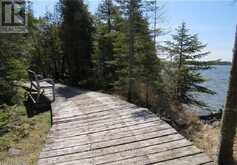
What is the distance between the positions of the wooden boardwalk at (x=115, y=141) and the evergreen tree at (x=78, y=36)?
427 inches

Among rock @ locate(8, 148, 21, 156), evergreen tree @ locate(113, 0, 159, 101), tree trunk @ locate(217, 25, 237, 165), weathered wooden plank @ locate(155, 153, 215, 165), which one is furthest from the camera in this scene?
evergreen tree @ locate(113, 0, 159, 101)

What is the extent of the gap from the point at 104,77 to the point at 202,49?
8.05m

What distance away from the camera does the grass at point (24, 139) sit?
645 centimetres

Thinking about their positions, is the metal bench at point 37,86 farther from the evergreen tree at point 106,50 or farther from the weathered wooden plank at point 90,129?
the weathered wooden plank at point 90,129

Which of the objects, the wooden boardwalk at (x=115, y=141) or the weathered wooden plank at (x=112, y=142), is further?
the weathered wooden plank at (x=112, y=142)

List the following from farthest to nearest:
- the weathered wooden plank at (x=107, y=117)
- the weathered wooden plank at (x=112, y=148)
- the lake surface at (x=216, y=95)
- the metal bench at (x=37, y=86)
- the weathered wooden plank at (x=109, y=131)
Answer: the lake surface at (x=216, y=95) → the metal bench at (x=37, y=86) → the weathered wooden plank at (x=107, y=117) → the weathered wooden plank at (x=109, y=131) → the weathered wooden plank at (x=112, y=148)

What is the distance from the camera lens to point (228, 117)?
5746 mm

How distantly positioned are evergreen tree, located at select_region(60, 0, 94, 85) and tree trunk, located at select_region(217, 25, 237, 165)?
14644 millimetres

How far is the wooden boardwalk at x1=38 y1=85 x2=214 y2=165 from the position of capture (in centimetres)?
567

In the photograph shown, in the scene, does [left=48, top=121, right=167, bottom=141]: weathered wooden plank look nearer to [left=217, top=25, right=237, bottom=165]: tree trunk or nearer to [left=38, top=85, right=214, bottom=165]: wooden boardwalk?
[left=38, top=85, right=214, bottom=165]: wooden boardwalk

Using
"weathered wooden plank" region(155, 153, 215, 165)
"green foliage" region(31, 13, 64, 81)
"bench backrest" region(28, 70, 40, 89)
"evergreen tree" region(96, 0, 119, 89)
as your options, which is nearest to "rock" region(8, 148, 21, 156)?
"weathered wooden plank" region(155, 153, 215, 165)

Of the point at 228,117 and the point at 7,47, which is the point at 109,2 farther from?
the point at 228,117

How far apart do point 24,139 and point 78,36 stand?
13.1 meters

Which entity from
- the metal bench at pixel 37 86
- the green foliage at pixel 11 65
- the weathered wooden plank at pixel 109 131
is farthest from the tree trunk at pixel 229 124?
the green foliage at pixel 11 65
